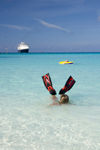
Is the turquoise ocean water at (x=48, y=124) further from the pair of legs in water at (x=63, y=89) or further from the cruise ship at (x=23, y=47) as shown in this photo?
the cruise ship at (x=23, y=47)

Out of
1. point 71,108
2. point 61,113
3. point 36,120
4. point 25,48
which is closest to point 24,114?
point 36,120

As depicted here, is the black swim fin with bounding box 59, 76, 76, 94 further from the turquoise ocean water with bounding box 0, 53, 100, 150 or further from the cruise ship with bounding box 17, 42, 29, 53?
the cruise ship with bounding box 17, 42, 29, 53

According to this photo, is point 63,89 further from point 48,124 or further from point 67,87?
point 48,124

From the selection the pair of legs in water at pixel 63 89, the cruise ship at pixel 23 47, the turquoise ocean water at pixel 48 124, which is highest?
the pair of legs in water at pixel 63 89

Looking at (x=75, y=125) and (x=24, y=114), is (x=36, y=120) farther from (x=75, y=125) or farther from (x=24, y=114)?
(x=75, y=125)

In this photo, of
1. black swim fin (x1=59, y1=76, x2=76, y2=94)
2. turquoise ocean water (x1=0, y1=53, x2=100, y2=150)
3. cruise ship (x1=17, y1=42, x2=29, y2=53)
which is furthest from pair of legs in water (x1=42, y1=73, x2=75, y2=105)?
cruise ship (x1=17, y1=42, x2=29, y2=53)

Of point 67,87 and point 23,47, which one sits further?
point 23,47

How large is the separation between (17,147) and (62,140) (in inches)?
42.1

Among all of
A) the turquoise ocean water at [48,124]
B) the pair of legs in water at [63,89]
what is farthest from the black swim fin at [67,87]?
the turquoise ocean water at [48,124]

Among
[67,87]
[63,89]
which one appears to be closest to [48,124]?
[63,89]

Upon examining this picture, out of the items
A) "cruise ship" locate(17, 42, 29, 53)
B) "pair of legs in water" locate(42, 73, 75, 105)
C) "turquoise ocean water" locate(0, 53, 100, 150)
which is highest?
"pair of legs in water" locate(42, 73, 75, 105)

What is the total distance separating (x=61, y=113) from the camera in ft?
19.8

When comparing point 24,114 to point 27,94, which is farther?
point 27,94

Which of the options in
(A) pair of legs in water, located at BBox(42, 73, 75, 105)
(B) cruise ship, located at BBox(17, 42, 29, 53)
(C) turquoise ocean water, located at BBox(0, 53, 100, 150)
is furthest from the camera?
(B) cruise ship, located at BBox(17, 42, 29, 53)
